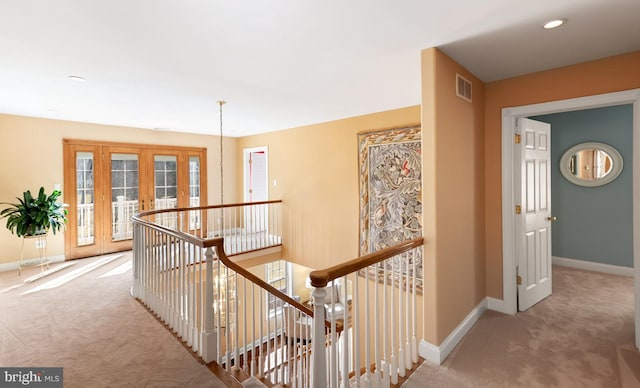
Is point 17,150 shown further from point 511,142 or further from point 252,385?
point 511,142

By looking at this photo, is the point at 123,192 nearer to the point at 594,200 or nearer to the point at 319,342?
the point at 319,342

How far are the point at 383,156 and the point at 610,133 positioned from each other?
3.24m

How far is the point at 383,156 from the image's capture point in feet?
15.6

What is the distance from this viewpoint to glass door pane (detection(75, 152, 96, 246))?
17.4ft

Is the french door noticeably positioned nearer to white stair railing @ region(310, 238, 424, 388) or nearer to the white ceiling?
the white ceiling

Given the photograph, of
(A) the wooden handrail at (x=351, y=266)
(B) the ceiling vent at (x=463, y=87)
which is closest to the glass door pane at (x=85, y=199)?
(A) the wooden handrail at (x=351, y=266)

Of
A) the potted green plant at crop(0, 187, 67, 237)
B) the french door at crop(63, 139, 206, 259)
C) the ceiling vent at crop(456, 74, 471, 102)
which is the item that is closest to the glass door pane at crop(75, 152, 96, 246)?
the french door at crop(63, 139, 206, 259)

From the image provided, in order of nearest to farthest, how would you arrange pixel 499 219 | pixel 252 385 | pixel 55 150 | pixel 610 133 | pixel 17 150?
Result: pixel 252 385
pixel 499 219
pixel 610 133
pixel 17 150
pixel 55 150

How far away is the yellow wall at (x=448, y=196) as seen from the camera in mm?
2424

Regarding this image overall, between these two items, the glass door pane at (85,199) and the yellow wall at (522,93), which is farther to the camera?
the glass door pane at (85,199)

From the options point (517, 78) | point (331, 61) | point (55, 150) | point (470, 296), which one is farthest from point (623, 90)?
point (55, 150)

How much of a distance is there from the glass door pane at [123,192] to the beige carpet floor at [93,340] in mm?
1923

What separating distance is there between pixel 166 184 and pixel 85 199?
137 centimetres

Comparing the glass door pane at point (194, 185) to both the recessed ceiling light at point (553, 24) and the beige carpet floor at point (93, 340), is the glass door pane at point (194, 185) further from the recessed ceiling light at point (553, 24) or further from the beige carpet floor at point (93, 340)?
the recessed ceiling light at point (553, 24)
